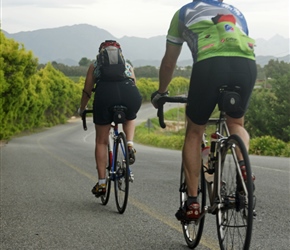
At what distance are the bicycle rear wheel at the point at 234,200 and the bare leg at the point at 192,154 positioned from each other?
28cm

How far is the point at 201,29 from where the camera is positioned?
3.88 m

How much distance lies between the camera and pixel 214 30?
3.83 meters

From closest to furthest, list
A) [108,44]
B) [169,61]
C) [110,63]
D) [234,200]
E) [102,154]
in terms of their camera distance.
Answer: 1. [234,200]
2. [169,61]
3. [110,63]
4. [108,44]
5. [102,154]

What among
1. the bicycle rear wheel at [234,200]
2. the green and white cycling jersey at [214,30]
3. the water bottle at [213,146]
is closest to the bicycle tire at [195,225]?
the water bottle at [213,146]

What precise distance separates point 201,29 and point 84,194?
4.64m

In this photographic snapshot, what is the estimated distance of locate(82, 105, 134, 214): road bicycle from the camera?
6422 millimetres

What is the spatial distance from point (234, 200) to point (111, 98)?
10.4 feet

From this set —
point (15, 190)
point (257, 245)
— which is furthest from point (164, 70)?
point (15, 190)

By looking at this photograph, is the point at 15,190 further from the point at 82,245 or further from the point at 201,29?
the point at 201,29

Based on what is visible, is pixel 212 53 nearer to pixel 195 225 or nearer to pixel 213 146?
pixel 213 146

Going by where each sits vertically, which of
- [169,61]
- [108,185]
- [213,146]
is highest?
[169,61]

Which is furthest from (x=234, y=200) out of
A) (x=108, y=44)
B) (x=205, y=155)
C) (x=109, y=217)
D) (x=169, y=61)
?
(x=108, y=44)

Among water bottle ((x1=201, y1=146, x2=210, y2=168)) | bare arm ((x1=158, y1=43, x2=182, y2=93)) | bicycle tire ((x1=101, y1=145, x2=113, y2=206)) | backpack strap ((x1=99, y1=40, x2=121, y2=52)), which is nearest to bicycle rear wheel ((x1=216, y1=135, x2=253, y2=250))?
water bottle ((x1=201, y1=146, x2=210, y2=168))

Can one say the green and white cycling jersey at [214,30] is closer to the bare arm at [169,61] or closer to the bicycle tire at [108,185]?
the bare arm at [169,61]
